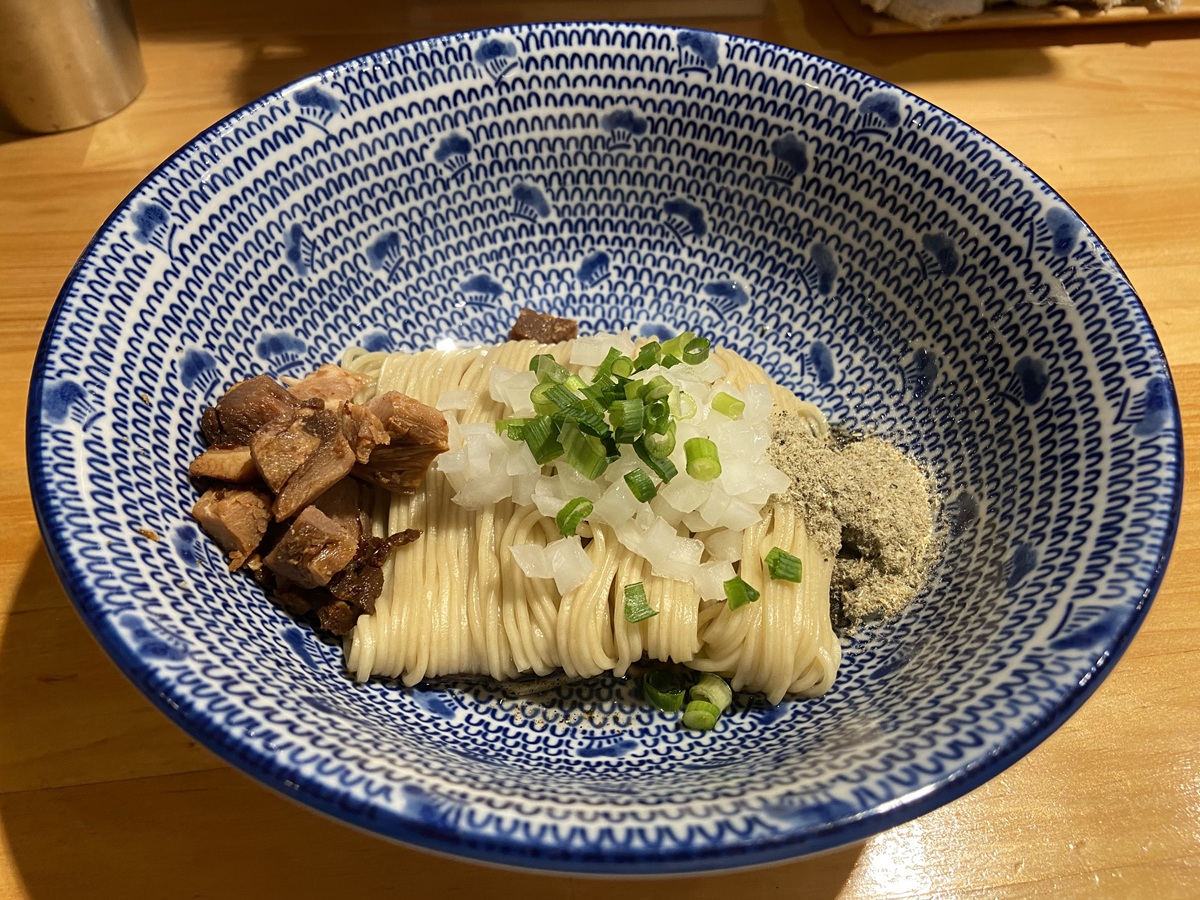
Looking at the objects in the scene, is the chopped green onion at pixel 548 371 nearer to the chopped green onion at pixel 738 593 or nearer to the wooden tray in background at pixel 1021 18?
the chopped green onion at pixel 738 593

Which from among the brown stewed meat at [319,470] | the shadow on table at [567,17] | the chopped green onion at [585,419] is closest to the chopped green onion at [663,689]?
the chopped green onion at [585,419]

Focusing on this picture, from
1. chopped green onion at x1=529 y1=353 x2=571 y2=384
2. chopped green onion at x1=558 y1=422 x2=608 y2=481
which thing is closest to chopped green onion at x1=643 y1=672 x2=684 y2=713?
chopped green onion at x1=558 y1=422 x2=608 y2=481

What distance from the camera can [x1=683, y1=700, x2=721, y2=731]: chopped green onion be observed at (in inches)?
93.4

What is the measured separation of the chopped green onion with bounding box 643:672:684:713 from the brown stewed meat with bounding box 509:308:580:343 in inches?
44.8

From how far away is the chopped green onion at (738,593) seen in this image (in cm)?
238

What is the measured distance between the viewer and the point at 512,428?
2475 mm

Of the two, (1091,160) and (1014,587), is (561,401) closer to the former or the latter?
(1014,587)

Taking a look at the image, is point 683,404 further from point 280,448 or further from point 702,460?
point 280,448

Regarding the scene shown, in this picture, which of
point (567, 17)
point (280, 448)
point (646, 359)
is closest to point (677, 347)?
point (646, 359)

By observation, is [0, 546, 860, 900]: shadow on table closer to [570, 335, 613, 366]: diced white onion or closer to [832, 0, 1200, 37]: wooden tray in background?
[570, 335, 613, 366]: diced white onion

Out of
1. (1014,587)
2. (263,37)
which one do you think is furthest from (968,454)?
(263,37)

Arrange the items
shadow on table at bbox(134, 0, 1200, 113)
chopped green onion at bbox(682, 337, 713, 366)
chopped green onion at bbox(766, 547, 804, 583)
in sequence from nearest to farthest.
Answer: chopped green onion at bbox(766, 547, 804, 583), chopped green onion at bbox(682, 337, 713, 366), shadow on table at bbox(134, 0, 1200, 113)

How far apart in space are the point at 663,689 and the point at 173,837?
136 cm

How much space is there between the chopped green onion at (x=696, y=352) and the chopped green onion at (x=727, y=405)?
0.68ft
